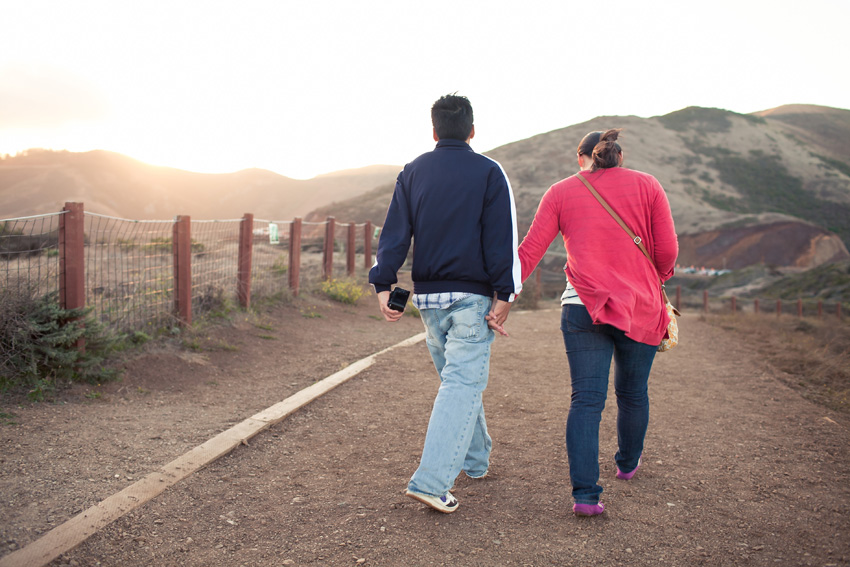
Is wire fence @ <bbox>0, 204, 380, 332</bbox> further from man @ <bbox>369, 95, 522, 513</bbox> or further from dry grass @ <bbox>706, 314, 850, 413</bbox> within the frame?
dry grass @ <bbox>706, 314, 850, 413</bbox>

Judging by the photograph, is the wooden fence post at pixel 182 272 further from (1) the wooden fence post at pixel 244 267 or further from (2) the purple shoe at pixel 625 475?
(2) the purple shoe at pixel 625 475

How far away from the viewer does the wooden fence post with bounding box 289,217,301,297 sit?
33.1 ft

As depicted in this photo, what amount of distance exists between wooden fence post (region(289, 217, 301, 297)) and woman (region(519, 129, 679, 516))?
24.9ft

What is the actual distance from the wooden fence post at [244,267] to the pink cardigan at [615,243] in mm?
6134

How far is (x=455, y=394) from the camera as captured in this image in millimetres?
2725

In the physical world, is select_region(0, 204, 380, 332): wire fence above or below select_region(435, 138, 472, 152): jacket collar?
below

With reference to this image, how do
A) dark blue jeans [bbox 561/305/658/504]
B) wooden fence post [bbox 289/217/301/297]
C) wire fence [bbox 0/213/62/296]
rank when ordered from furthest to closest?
wooden fence post [bbox 289/217/301/297], wire fence [bbox 0/213/62/296], dark blue jeans [bbox 561/305/658/504]

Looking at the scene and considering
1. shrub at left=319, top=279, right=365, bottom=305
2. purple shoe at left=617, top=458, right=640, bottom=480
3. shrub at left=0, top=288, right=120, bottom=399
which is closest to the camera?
purple shoe at left=617, top=458, right=640, bottom=480

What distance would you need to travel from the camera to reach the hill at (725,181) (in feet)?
132

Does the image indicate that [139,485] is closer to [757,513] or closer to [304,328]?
[757,513]

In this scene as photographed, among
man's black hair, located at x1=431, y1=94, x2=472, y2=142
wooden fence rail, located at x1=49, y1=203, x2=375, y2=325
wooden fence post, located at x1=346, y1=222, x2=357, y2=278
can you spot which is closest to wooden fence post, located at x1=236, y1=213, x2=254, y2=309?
wooden fence rail, located at x1=49, y1=203, x2=375, y2=325

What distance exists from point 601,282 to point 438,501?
4.11ft

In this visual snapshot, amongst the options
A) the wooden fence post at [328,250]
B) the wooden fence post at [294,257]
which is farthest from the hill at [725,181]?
the wooden fence post at [294,257]

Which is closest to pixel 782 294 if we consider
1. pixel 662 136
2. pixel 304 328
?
pixel 304 328
